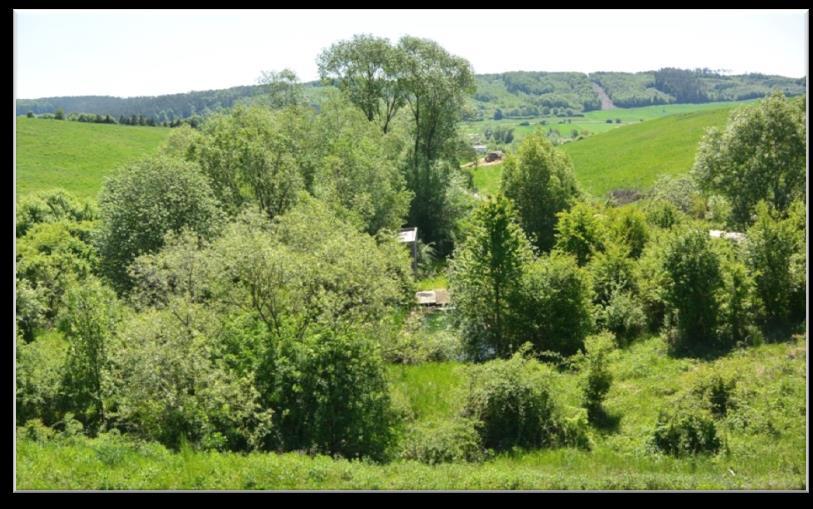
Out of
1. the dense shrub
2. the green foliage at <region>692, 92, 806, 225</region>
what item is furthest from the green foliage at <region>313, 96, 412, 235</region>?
the green foliage at <region>692, 92, 806, 225</region>

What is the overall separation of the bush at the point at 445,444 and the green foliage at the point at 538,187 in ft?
89.9

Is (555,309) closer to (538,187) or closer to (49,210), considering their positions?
(538,187)

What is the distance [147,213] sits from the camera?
1220 inches

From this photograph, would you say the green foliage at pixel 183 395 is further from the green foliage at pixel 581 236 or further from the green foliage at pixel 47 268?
the green foliage at pixel 581 236

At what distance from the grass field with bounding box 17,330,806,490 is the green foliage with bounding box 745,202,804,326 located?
12.6ft

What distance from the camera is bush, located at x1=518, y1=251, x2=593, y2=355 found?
94.2 feet

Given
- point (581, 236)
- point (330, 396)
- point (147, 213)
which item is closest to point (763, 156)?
point (581, 236)

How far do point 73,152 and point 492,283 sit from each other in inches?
2518

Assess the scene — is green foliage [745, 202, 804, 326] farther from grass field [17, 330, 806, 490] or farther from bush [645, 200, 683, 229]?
bush [645, 200, 683, 229]

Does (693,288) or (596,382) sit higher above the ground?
(693,288)

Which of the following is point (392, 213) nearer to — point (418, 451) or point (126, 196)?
point (126, 196)

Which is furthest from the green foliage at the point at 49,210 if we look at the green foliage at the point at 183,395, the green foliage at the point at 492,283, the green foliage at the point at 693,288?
the green foliage at the point at 693,288

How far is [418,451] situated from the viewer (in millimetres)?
19438

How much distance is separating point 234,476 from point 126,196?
795 inches
